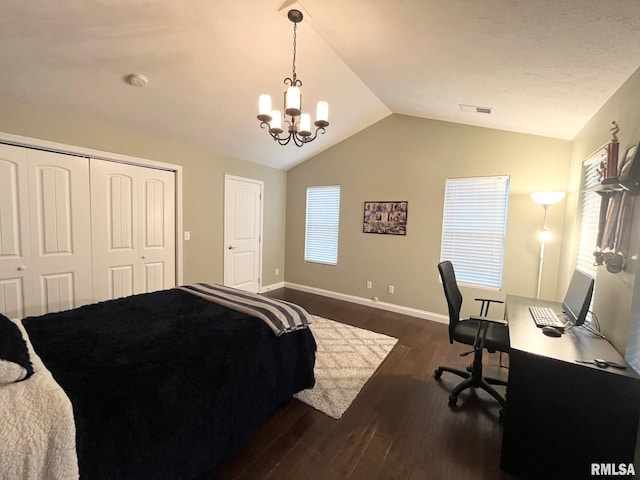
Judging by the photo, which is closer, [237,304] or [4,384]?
[4,384]

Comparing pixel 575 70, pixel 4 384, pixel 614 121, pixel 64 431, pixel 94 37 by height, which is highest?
pixel 94 37

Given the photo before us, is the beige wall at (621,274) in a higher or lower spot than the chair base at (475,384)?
higher

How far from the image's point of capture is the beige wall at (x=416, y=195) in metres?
3.21

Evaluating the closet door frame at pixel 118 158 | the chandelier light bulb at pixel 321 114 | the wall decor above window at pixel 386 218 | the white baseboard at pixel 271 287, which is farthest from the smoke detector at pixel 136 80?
the white baseboard at pixel 271 287

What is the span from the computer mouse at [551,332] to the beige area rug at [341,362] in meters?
1.41

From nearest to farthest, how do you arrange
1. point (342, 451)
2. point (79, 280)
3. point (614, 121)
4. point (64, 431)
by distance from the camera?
point (64, 431)
point (342, 451)
point (614, 121)
point (79, 280)

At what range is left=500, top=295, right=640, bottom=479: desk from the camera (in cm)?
135

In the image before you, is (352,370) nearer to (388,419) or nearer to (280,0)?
(388,419)

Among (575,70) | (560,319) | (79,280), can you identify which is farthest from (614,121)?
(79,280)

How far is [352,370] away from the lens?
102 inches

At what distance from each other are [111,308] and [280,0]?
8.49 ft

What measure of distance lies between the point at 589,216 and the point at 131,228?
15.5 feet

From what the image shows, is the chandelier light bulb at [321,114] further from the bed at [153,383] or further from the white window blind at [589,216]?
the white window blind at [589,216]

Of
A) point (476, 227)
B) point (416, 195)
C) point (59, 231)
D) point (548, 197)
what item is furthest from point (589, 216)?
point (59, 231)
